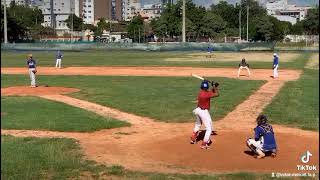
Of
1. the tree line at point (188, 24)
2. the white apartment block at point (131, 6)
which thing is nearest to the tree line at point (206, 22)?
the tree line at point (188, 24)

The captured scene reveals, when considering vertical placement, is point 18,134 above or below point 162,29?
below

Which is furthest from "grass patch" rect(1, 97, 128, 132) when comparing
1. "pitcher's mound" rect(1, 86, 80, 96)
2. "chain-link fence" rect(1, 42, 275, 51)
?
"chain-link fence" rect(1, 42, 275, 51)

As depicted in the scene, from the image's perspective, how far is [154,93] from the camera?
25.5 m

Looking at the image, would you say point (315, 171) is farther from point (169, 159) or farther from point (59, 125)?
point (59, 125)

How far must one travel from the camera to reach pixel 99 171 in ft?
34.7

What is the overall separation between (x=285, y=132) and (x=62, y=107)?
961 centimetres

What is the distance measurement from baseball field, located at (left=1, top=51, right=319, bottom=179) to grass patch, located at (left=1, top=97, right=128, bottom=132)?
0.03 m

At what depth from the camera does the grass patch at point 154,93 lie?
1961 cm

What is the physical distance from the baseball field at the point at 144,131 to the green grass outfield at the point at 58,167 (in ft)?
0.07

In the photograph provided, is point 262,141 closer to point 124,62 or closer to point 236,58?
point 124,62

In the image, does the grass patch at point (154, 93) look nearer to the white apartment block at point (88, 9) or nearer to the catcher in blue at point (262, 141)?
the white apartment block at point (88, 9)

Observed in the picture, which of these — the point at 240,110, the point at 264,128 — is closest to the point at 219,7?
the point at 240,110

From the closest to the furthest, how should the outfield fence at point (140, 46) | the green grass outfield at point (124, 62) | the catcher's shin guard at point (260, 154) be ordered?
the catcher's shin guard at point (260, 154)
the green grass outfield at point (124, 62)
the outfield fence at point (140, 46)

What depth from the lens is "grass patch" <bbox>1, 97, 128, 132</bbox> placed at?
16.0 meters
